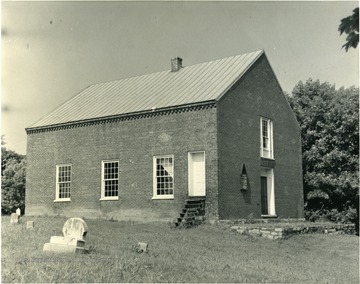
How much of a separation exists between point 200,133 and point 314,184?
441 inches

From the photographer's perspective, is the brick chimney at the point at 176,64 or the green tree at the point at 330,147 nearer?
the brick chimney at the point at 176,64

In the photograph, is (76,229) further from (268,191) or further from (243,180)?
(268,191)

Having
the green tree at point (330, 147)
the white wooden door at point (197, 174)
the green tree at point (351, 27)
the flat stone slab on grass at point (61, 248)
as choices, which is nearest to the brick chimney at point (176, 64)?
the white wooden door at point (197, 174)

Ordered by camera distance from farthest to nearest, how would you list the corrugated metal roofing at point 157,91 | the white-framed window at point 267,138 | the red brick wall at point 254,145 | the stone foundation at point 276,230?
1. the white-framed window at point 267,138
2. the corrugated metal roofing at point 157,91
3. the red brick wall at point 254,145
4. the stone foundation at point 276,230

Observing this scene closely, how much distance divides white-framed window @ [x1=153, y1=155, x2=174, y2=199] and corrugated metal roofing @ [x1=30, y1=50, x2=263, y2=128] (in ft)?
8.56

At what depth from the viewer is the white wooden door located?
72.1 feet

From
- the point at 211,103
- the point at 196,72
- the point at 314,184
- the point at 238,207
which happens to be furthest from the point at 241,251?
the point at 314,184

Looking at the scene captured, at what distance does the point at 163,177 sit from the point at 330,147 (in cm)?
1270

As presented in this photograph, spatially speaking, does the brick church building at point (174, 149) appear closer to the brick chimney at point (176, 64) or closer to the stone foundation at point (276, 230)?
the brick chimney at point (176, 64)

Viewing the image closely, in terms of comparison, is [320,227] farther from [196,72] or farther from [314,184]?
[196,72]

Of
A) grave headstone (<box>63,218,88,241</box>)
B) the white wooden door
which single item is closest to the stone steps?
the white wooden door

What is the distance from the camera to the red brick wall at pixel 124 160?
22.0 m

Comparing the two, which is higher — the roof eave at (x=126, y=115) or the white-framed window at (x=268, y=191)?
the roof eave at (x=126, y=115)

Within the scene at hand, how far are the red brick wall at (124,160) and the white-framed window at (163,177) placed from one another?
0.78 ft
